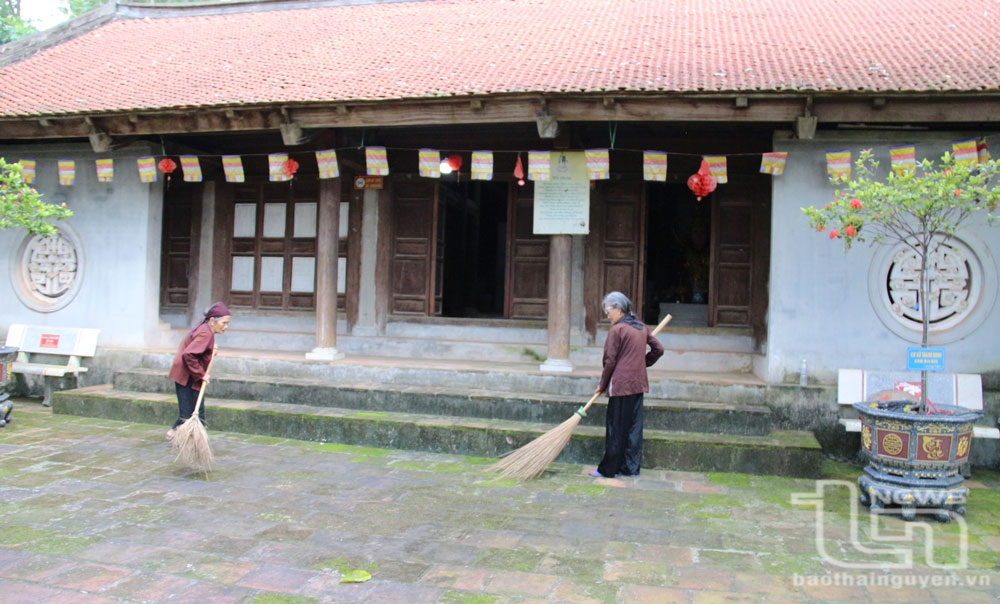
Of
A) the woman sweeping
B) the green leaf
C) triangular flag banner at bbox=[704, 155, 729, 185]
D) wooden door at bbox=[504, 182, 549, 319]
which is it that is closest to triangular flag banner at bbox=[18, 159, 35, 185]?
the woman sweeping

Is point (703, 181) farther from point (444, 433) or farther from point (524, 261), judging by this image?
point (444, 433)

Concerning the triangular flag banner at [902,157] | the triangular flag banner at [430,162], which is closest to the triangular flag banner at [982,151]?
the triangular flag banner at [902,157]

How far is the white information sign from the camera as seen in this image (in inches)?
323

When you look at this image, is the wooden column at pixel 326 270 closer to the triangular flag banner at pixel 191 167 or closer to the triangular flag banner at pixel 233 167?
the triangular flag banner at pixel 233 167

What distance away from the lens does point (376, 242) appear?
9.91 m

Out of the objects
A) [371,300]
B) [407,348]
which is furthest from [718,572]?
[371,300]

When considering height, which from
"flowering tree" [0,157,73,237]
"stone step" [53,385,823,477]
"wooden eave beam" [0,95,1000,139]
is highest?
"wooden eave beam" [0,95,1000,139]

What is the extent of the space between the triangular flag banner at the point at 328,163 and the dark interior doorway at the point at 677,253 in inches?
205

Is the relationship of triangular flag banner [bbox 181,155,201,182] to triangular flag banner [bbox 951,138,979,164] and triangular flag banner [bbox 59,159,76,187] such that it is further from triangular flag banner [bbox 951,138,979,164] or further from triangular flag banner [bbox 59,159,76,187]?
triangular flag banner [bbox 951,138,979,164]

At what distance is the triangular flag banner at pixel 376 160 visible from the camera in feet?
27.5

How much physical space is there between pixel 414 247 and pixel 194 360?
416cm

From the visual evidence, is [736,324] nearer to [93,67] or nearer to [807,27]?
[807,27]

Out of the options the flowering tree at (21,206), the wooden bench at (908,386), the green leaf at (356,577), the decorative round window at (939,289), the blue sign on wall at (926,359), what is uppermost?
the flowering tree at (21,206)

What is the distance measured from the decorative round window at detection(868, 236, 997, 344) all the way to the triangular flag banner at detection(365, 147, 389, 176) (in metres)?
5.45
